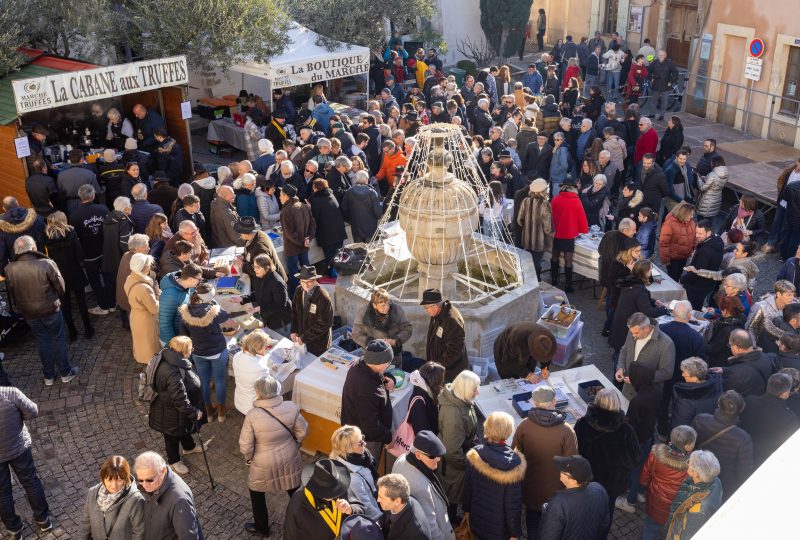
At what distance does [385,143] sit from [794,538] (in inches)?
394

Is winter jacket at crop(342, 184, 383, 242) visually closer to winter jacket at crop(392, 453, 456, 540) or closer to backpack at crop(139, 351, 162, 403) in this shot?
backpack at crop(139, 351, 162, 403)

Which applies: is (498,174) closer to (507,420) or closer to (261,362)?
(261,362)

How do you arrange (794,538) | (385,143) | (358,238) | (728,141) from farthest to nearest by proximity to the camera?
1. (728,141)
2. (385,143)
3. (358,238)
4. (794,538)

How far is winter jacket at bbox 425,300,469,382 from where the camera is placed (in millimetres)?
6785

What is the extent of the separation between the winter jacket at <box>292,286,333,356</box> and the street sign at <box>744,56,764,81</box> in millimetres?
11852

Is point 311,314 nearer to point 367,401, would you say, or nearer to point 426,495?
point 367,401

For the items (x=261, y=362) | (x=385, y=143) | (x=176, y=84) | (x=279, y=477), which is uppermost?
(x=176, y=84)

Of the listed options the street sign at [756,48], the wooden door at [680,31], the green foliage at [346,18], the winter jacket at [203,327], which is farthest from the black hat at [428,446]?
the wooden door at [680,31]

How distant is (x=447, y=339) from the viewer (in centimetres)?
682

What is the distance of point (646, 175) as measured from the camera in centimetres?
1037

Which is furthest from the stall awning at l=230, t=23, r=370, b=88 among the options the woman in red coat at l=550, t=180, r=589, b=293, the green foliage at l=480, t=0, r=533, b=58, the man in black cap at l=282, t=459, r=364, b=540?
the man in black cap at l=282, t=459, r=364, b=540

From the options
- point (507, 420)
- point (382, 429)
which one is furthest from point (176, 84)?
point (507, 420)

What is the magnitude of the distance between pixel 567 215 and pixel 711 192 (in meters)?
2.58

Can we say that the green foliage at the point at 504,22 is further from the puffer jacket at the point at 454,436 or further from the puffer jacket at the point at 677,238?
the puffer jacket at the point at 454,436
